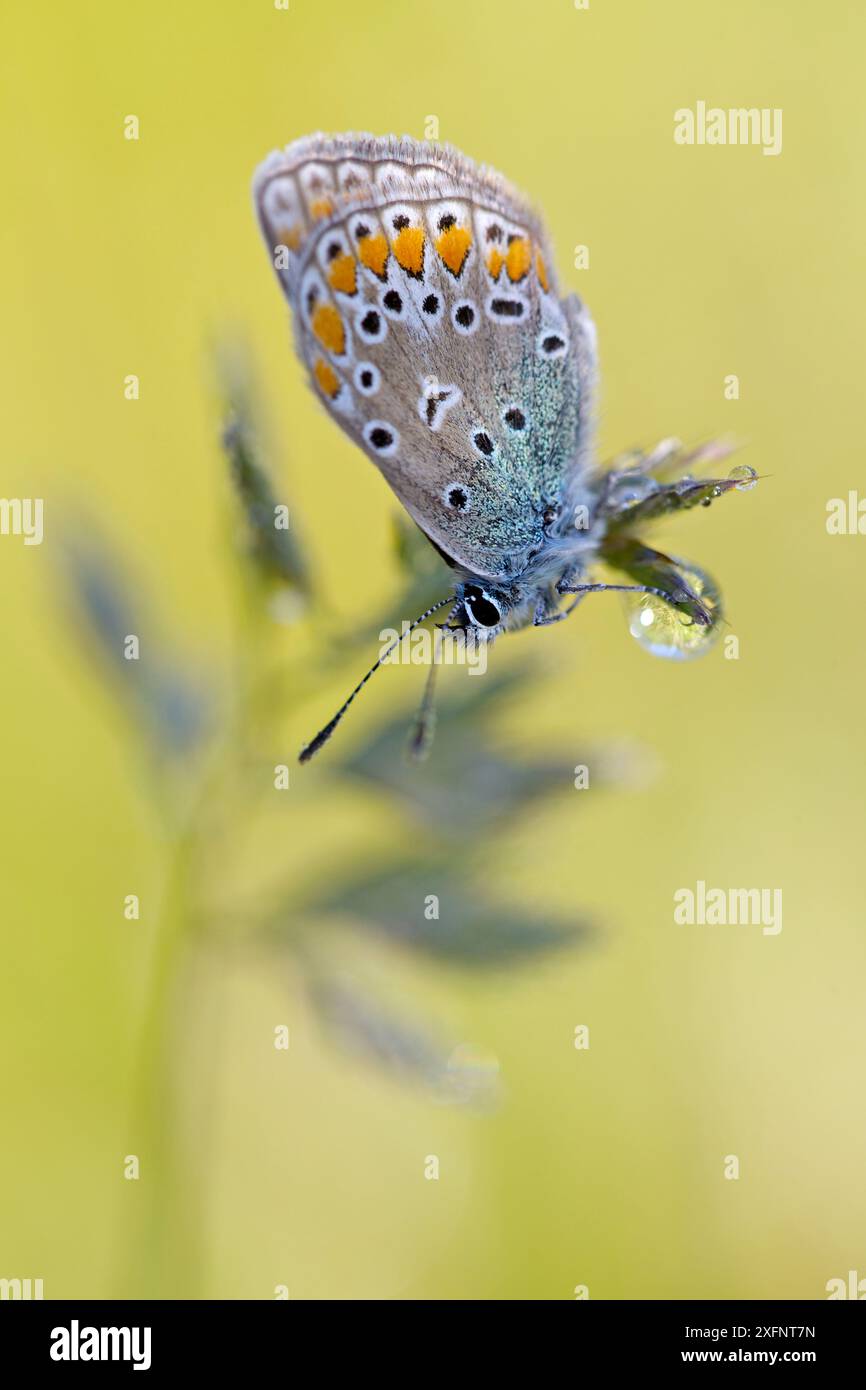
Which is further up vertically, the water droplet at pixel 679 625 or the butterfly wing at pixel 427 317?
the butterfly wing at pixel 427 317

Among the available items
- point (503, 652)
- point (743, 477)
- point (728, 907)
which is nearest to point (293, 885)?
point (503, 652)

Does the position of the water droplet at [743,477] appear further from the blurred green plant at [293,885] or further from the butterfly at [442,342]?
the blurred green plant at [293,885]

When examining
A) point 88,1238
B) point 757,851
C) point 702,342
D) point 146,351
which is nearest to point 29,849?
point 88,1238

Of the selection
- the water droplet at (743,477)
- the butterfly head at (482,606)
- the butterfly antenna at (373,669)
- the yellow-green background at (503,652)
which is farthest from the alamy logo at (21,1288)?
the water droplet at (743,477)

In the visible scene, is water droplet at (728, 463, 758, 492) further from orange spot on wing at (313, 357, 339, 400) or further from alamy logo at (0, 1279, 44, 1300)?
alamy logo at (0, 1279, 44, 1300)

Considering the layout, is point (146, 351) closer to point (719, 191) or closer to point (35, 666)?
point (35, 666)

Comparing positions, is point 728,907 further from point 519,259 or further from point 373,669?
point 519,259
